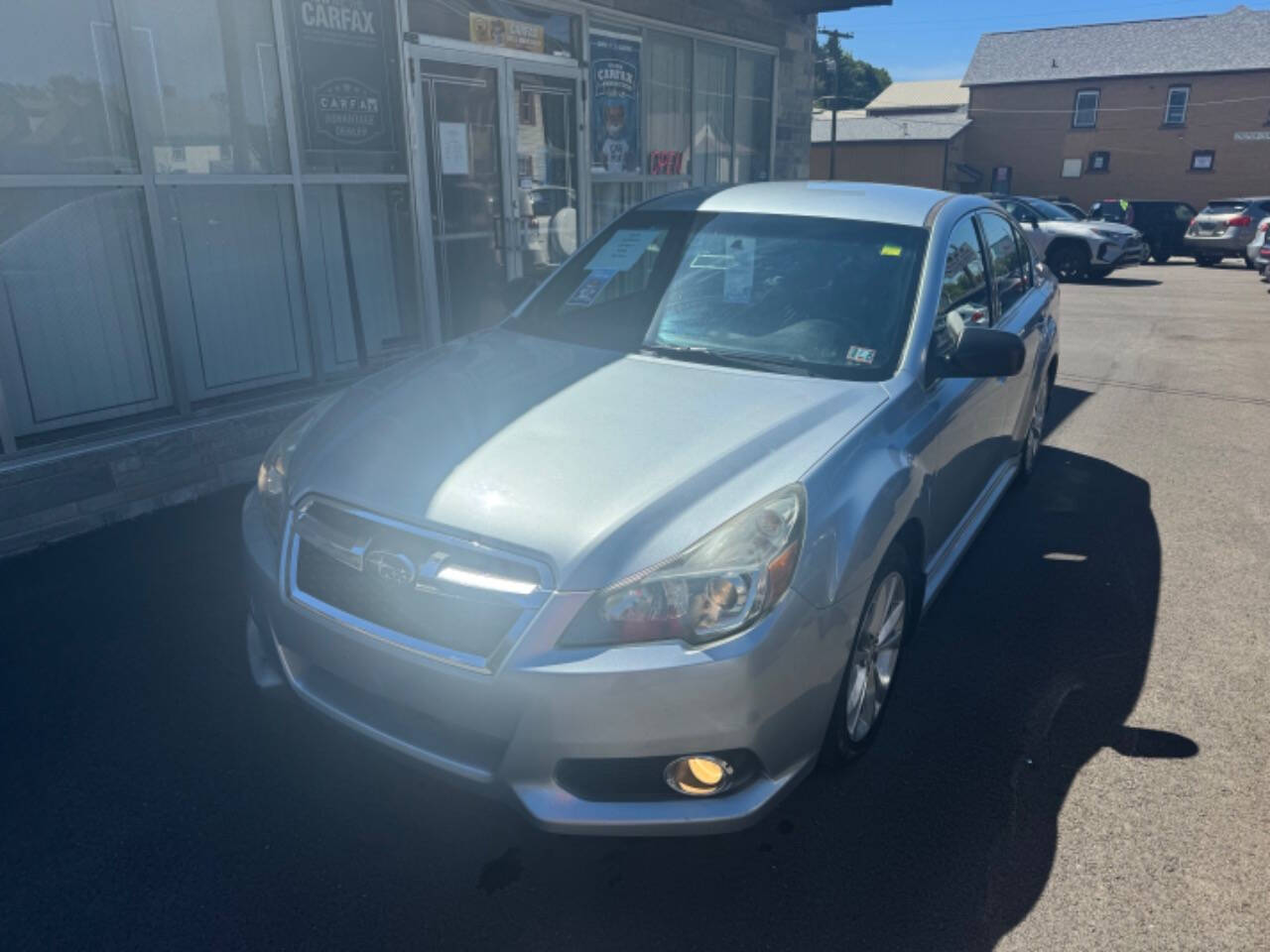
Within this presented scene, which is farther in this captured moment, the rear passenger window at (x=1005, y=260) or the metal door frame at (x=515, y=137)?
the metal door frame at (x=515, y=137)

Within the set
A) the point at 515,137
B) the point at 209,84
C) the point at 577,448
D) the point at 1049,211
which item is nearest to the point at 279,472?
the point at 577,448

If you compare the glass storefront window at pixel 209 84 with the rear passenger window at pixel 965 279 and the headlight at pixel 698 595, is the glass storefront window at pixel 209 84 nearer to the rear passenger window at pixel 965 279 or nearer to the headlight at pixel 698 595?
the rear passenger window at pixel 965 279

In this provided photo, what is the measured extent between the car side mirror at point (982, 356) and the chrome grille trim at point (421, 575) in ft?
5.82

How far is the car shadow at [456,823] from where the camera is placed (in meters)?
2.38

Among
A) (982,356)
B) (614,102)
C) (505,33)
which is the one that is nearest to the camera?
(982,356)

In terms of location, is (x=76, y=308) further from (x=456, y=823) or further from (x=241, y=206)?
(x=456, y=823)

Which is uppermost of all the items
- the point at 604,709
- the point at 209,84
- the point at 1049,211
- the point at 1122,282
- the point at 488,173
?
the point at 209,84

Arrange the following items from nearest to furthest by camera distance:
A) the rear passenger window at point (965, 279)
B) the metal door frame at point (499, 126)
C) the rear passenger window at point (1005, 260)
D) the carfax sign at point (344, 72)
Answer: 1. the rear passenger window at point (965, 279)
2. the rear passenger window at point (1005, 260)
3. the carfax sign at point (344, 72)
4. the metal door frame at point (499, 126)

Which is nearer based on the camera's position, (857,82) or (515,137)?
(515,137)

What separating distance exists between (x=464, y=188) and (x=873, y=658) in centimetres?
548

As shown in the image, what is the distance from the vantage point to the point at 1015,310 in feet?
15.5

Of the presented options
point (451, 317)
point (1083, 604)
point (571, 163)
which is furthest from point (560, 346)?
point (571, 163)

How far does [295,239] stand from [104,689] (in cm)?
347

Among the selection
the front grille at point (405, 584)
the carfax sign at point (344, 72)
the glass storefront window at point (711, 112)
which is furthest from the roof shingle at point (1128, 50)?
the front grille at point (405, 584)
